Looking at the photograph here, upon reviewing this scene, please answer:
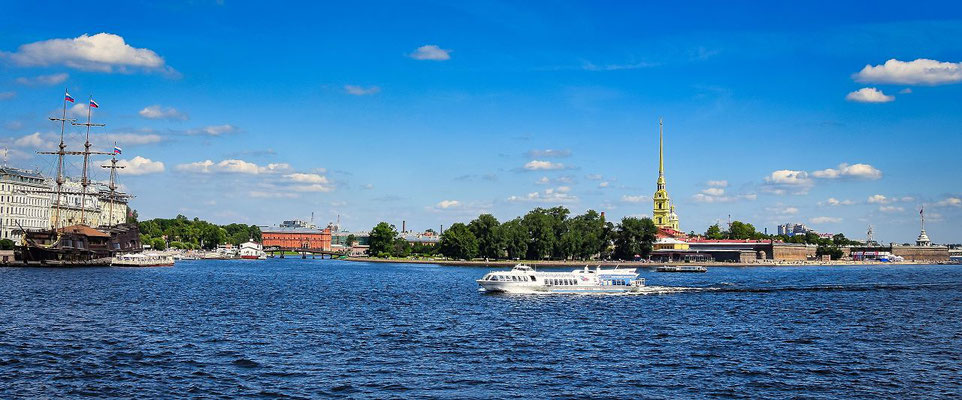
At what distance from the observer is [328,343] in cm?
4788

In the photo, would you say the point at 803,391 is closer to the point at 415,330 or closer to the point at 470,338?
the point at 470,338

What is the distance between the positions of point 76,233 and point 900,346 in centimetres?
13909

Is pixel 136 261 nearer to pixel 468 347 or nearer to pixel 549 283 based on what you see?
pixel 549 283

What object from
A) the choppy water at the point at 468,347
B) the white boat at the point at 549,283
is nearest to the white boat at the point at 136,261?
the choppy water at the point at 468,347

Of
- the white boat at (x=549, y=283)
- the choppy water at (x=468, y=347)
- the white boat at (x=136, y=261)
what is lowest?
the choppy water at (x=468, y=347)

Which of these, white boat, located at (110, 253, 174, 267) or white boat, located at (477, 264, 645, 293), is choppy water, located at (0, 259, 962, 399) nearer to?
white boat, located at (477, 264, 645, 293)

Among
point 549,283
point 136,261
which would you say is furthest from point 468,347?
point 136,261

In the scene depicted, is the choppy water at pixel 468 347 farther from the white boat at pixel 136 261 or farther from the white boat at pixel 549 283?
the white boat at pixel 136 261

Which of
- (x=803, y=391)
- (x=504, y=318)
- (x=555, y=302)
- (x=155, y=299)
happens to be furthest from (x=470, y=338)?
(x=155, y=299)

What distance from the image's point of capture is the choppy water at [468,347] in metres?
35.5

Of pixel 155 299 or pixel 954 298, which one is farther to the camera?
pixel 954 298

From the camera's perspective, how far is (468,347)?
4738 centimetres

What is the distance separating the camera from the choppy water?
3553cm

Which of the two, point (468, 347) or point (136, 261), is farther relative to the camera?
point (136, 261)
